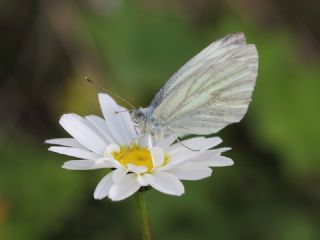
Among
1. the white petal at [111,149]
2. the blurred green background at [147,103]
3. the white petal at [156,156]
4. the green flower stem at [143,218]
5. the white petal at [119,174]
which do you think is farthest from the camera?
the blurred green background at [147,103]

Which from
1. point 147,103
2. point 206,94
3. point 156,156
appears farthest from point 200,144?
point 147,103

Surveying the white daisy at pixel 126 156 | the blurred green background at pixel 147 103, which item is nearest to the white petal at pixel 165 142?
the white daisy at pixel 126 156

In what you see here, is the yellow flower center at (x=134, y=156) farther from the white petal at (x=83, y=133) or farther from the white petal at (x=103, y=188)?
the white petal at (x=103, y=188)

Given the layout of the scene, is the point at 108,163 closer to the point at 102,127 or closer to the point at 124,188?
the point at 124,188

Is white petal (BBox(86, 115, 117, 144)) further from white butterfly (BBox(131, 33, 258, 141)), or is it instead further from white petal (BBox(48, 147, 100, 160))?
white petal (BBox(48, 147, 100, 160))

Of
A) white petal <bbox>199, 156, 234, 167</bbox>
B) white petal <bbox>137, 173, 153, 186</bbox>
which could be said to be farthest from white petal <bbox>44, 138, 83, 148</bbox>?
white petal <bbox>199, 156, 234, 167</bbox>

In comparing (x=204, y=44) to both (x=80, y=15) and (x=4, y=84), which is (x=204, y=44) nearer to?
(x=80, y=15)
